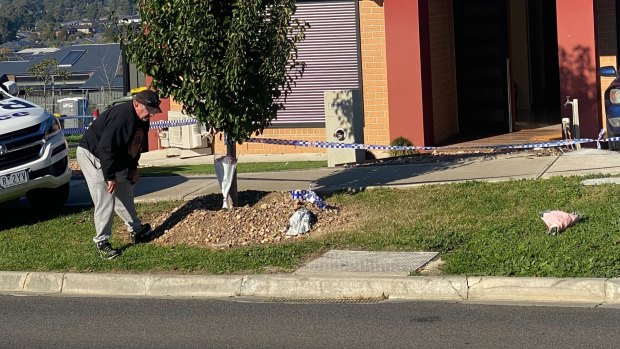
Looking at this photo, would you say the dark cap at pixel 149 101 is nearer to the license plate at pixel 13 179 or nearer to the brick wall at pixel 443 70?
the license plate at pixel 13 179

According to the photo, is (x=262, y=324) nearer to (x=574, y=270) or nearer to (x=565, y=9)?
(x=574, y=270)

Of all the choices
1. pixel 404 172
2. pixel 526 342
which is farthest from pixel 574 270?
pixel 404 172

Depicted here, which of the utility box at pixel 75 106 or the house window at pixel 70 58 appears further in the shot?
the house window at pixel 70 58

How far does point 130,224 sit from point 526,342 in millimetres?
4919

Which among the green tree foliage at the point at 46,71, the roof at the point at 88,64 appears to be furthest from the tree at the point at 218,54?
the roof at the point at 88,64

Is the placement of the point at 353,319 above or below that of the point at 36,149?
below

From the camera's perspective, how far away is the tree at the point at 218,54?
1088cm

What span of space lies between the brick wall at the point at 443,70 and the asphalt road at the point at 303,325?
9.72m

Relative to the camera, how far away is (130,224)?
11.1 m

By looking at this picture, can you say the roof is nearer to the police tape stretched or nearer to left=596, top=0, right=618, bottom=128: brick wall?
the police tape stretched

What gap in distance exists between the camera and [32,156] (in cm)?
1257

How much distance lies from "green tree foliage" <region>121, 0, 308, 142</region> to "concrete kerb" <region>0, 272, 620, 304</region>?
2108mm

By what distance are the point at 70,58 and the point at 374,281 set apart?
3549 centimetres

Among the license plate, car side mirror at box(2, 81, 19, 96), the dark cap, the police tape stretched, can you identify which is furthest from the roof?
the dark cap
